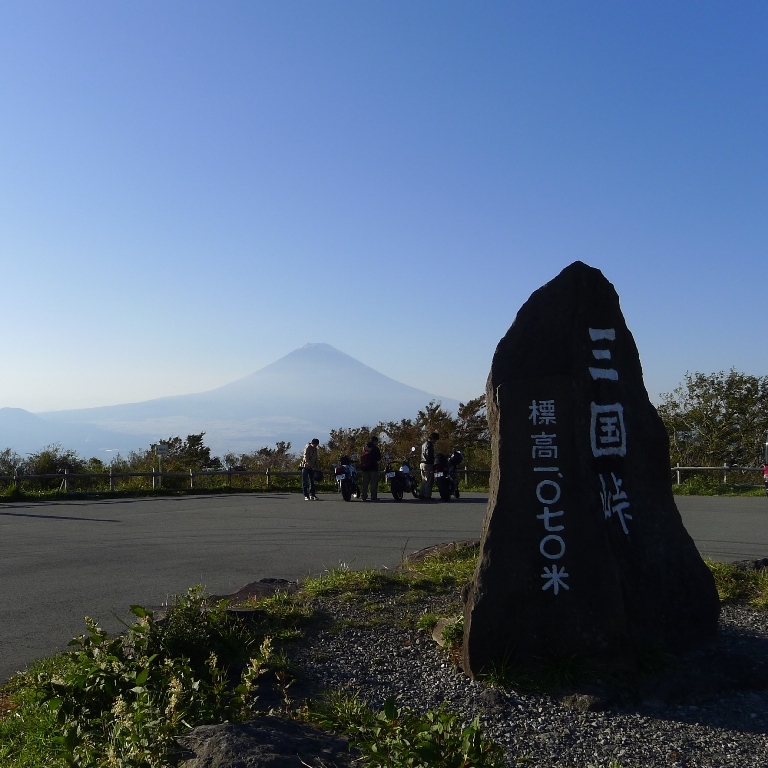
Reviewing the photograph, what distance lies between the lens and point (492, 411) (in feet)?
17.7

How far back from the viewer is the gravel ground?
3.89 meters

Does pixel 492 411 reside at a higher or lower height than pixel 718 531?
higher

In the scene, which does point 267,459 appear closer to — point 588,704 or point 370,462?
point 370,462

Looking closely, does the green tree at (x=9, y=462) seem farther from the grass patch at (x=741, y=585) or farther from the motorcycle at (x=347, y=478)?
the grass patch at (x=741, y=585)

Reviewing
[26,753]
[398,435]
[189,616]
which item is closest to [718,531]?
[189,616]

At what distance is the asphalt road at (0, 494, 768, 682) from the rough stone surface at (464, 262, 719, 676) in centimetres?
360

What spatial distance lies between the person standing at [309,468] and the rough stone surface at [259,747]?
55.0 ft

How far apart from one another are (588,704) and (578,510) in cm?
114

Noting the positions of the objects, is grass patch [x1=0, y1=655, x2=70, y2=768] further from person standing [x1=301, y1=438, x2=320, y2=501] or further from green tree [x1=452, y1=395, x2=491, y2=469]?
green tree [x1=452, y1=395, x2=491, y2=469]

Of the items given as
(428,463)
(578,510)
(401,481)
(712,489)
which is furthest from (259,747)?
(712,489)

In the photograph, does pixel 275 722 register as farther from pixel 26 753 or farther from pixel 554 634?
pixel 554 634

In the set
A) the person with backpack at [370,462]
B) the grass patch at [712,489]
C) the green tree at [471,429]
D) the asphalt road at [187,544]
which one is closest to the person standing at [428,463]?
the asphalt road at [187,544]

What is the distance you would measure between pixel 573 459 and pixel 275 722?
245 cm

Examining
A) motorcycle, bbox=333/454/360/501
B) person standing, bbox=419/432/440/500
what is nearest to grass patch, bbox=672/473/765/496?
person standing, bbox=419/432/440/500
